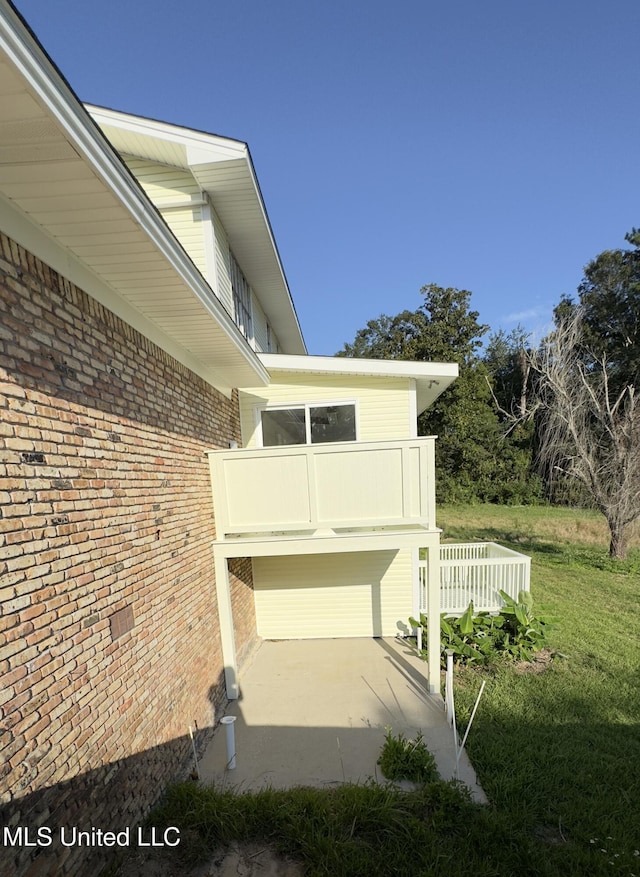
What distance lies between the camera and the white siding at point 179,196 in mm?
5820

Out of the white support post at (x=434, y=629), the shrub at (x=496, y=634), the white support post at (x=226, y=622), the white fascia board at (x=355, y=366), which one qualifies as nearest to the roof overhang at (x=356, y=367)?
the white fascia board at (x=355, y=366)

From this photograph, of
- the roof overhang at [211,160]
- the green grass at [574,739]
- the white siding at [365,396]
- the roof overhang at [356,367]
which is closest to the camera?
the green grass at [574,739]

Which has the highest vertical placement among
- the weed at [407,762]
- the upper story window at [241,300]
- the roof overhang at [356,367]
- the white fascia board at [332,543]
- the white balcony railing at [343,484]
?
the upper story window at [241,300]

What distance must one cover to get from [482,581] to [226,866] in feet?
18.6

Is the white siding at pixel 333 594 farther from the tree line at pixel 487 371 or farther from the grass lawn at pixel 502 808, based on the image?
the tree line at pixel 487 371

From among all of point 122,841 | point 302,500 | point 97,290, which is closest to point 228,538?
point 302,500

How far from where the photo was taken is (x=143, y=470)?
12.0 ft

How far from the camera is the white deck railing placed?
682cm

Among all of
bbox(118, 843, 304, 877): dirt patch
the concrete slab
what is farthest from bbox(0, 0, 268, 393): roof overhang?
the concrete slab

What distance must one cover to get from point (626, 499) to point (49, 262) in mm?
13221

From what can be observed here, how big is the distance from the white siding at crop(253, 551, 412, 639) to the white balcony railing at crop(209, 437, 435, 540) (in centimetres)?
223

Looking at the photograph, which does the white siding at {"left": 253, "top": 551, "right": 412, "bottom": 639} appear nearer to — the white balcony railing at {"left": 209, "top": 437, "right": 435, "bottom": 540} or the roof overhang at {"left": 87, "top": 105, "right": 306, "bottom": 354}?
the white balcony railing at {"left": 209, "top": 437, "right": 435, "bottom": 540}

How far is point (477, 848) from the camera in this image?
2.92m

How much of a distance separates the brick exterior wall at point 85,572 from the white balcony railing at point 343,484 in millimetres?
1077
